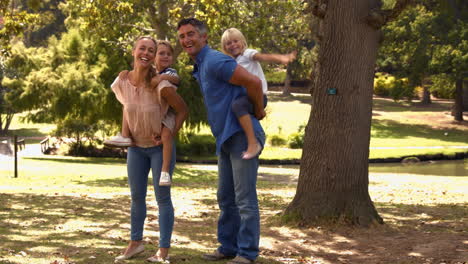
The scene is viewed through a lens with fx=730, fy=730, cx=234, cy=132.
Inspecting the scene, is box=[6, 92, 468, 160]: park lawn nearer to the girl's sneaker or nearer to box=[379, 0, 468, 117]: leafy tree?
box=[379, 0, 468, 117]: leafy tree

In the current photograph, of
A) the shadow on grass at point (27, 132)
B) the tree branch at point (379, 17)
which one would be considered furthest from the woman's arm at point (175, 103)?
the shadow on grass at point (27, 132)

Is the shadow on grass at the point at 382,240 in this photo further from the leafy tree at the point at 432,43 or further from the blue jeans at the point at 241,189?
the leafy tree at the point at 432,43

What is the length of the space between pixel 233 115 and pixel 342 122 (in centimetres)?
348

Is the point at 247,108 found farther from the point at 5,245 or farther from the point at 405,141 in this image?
the point at 405,141

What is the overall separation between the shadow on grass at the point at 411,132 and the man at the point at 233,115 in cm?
3760

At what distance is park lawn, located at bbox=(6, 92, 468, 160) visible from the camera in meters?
36.3

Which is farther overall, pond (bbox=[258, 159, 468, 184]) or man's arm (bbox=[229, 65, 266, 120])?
pond (bbox=[258, 159, 468, 184])

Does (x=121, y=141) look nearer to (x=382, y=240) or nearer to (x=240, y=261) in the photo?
(x=240, y=261)

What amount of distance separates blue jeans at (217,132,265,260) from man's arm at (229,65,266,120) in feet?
1.00

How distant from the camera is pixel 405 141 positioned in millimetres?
41938

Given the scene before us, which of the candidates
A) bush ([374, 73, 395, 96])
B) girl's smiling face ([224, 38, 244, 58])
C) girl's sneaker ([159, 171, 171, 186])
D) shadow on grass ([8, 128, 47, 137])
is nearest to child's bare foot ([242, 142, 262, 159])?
girl's sneaker ([159, 171, 171, 186])

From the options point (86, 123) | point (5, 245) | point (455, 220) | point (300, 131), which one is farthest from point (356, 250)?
point (300, 131)

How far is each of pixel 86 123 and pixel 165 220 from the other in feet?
89.2

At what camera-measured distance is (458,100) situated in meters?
46.9
